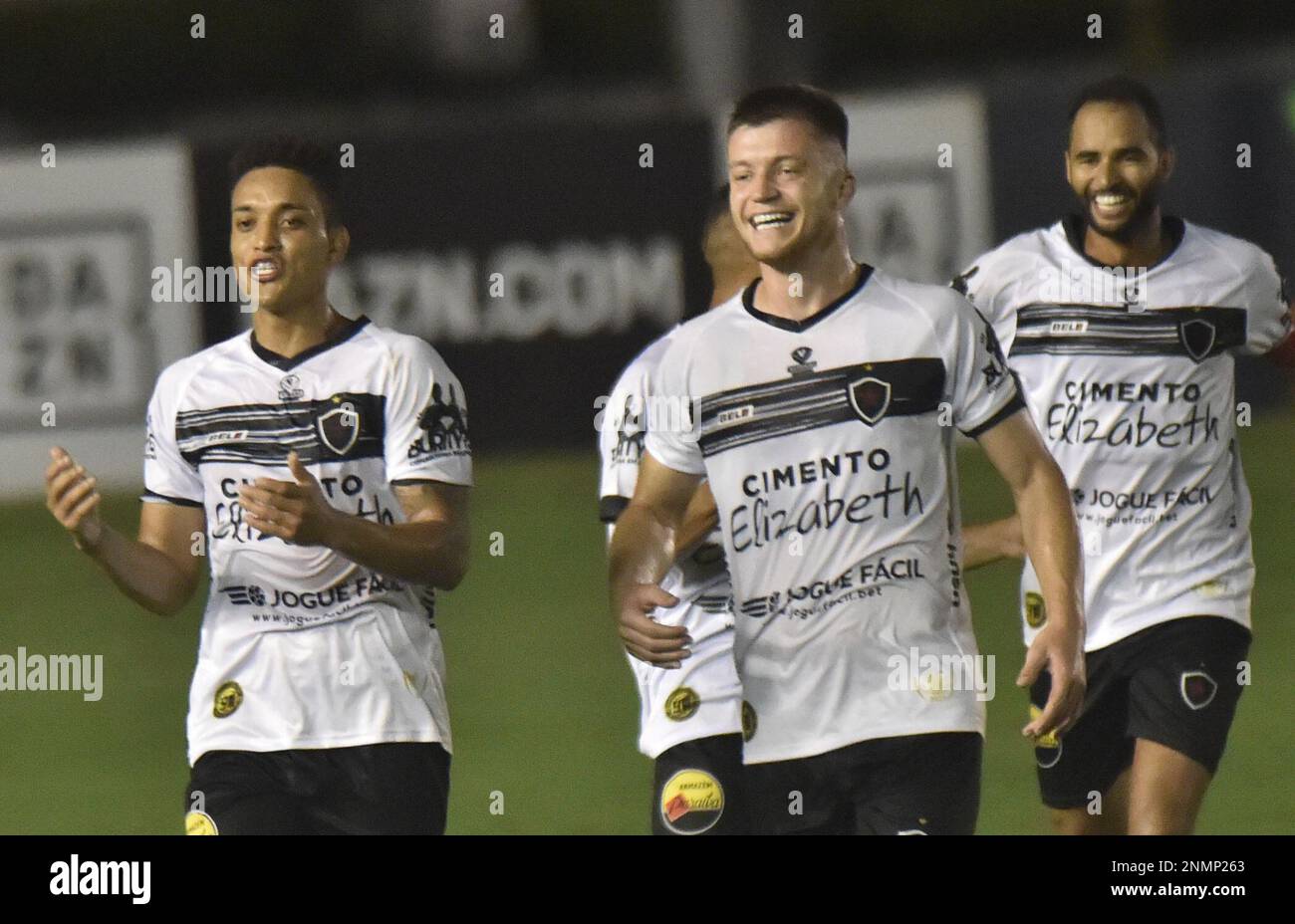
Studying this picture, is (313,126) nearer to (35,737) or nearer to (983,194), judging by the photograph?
(983,194)

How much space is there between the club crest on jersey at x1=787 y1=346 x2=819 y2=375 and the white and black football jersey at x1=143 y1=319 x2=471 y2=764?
0.84 meters

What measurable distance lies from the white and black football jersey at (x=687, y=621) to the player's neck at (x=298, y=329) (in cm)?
84

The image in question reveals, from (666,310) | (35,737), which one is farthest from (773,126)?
(666,310)

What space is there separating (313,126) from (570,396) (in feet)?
22.7

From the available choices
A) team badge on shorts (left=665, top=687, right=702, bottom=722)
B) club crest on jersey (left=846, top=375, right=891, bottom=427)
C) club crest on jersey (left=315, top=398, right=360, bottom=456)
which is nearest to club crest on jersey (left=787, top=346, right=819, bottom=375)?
club crest on jersey (left=846, top=375, right=891, bottom=427)

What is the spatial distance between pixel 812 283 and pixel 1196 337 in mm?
1717

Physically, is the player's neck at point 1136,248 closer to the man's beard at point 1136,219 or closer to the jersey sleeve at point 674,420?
the man's beard at point 1136,219

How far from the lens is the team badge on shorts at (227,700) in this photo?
18.6 ft

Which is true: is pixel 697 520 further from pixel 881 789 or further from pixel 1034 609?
pixel 1034 609

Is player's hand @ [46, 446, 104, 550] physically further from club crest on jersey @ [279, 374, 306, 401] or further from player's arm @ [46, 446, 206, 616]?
club crest on jersey @ [279, 374, 306, 401]

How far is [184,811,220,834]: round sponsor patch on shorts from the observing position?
5547mm

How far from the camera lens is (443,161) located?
15195 mm

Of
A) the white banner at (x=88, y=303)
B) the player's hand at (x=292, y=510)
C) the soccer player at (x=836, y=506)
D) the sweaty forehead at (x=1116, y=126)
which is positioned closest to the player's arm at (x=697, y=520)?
the soccer player at (x=836, y=506)

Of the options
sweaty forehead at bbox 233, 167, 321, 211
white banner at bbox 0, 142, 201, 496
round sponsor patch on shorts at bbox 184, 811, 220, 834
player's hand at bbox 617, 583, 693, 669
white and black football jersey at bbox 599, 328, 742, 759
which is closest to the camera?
player's hand at bbox 617, 583, 693, 669
